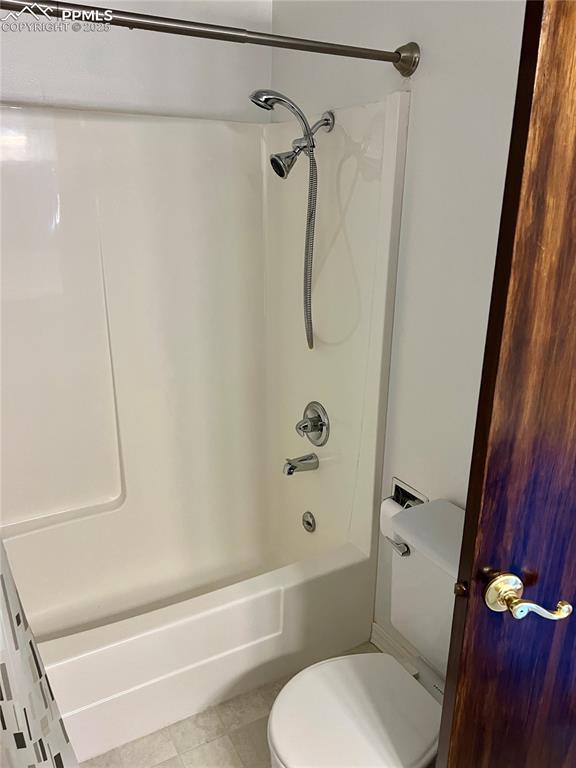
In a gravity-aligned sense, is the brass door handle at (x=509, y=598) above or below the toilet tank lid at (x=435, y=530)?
above

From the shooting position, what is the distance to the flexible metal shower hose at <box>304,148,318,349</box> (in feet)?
5.52

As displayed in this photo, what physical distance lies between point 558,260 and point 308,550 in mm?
1505

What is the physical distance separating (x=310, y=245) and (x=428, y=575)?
93cm

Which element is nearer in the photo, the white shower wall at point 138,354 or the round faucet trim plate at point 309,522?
the white shower wall at point 138,354

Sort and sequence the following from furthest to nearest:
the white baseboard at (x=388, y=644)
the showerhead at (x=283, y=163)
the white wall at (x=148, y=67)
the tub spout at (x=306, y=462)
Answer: the tub spout at (x=306, y=462) → the white baseboard at (x=388, y=644) → the white wall at (x=148, y=67) → the showerhead at (x=283, y=163)

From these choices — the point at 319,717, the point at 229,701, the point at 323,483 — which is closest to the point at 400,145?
the point at 323,483

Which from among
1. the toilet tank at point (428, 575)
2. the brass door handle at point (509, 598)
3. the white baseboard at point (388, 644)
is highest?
the brass door handle at point (509, 598)

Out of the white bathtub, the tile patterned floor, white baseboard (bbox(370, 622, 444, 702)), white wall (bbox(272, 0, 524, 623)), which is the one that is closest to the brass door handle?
white wall (bbox(272, 0, 524, 623))

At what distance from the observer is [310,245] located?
1.75m

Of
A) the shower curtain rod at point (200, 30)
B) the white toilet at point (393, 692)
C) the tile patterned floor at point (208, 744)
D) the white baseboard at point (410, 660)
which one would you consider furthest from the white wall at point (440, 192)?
the tile patterned floor at point (208, 744)

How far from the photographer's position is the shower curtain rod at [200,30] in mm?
1075

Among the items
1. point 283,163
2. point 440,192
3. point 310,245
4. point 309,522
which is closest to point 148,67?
point 283,163

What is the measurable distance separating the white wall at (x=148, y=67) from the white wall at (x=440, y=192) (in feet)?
1.00

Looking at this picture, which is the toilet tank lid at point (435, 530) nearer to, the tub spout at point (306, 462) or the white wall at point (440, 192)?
the white wall at point (440, 192)
